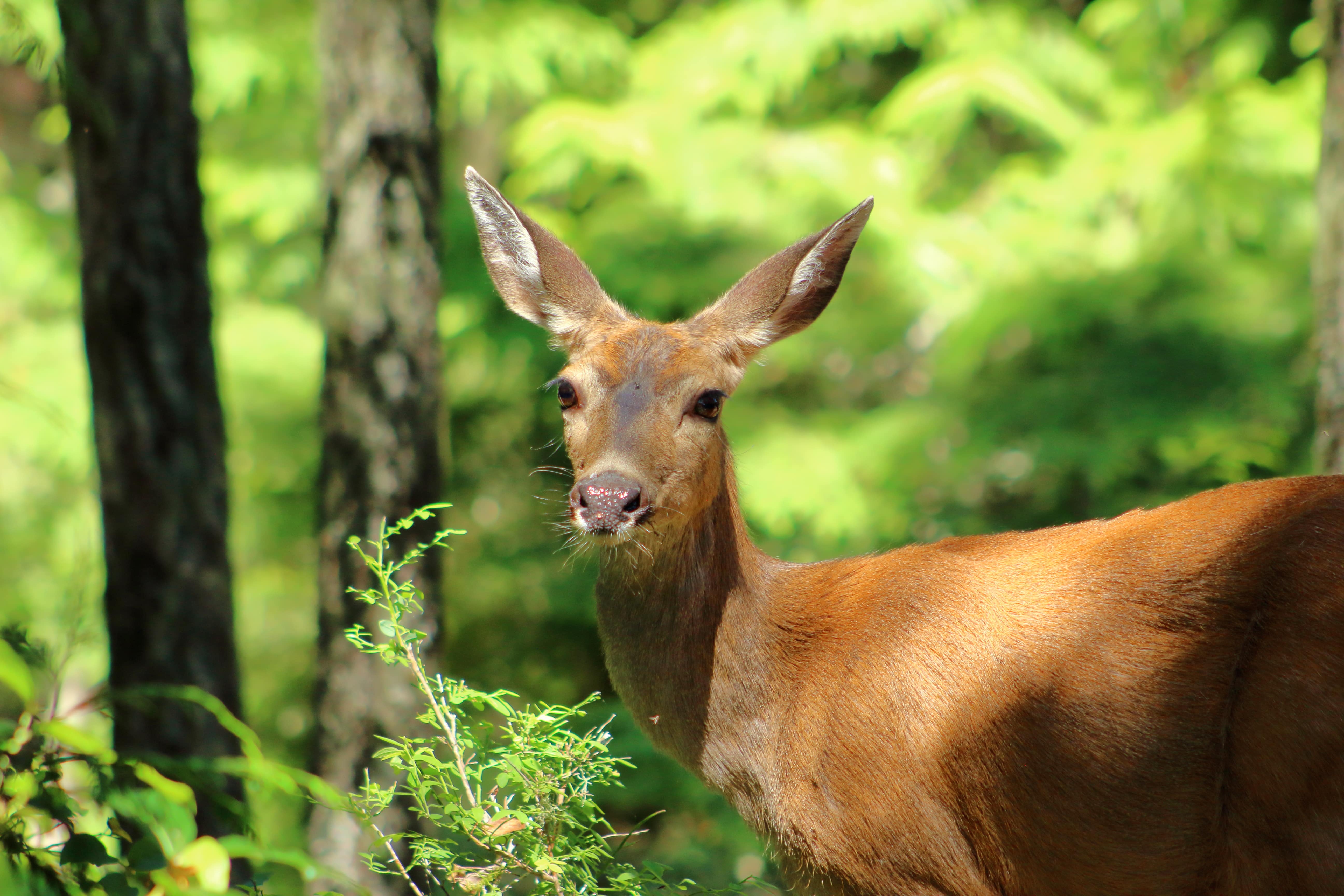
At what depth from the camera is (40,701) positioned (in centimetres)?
216

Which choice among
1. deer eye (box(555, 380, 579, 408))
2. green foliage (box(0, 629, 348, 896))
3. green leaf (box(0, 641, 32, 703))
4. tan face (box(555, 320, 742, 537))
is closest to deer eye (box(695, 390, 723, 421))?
tan face (box(555, 320, 742, 537))

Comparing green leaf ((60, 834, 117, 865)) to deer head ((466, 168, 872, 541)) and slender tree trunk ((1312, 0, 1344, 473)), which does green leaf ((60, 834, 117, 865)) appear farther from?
slender tree trunk ((1312, 0, 1344, 473))

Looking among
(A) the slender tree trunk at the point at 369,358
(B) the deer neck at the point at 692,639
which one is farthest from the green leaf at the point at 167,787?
(A) the slender tree trunk at the point at 369,358

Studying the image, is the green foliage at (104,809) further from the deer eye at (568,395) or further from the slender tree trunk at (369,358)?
the slender tree trunk at (369,358)

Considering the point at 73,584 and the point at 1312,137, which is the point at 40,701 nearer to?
the point at 73,584

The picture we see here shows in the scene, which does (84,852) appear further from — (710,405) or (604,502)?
(710,405)

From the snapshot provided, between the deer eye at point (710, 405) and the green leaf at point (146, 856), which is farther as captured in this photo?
the deer eye at point (710, 405)

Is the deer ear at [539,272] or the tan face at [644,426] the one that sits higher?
the deer ear at [539,272]

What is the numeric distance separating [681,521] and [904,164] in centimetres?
748

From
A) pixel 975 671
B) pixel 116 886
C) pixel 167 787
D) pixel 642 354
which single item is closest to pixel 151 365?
pixel 642 354

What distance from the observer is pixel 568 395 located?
4.00m

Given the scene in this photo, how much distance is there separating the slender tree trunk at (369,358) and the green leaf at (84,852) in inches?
182

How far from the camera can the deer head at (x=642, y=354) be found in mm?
3576

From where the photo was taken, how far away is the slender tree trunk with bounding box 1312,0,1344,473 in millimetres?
4879
